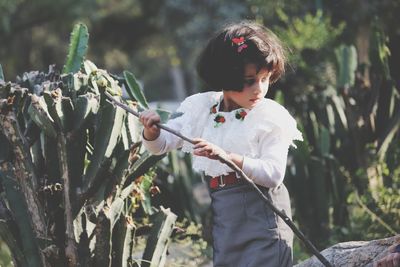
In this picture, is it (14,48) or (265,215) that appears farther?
(14,48)

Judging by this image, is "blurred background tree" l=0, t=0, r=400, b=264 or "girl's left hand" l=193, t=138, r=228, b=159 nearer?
"girl's left hand" l=193, t=138, r=228, b=159

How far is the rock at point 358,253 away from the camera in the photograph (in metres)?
3.52

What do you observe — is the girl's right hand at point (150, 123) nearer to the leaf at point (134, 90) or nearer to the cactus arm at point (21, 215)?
the cactus arm at point (21, 215)

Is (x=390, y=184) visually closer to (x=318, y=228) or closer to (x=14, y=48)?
(x=318, y=228)

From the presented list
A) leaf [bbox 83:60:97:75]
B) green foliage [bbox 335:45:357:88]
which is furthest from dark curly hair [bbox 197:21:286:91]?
green foliage [bbox 335:45:357:88]

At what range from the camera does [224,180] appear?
10.8 feet

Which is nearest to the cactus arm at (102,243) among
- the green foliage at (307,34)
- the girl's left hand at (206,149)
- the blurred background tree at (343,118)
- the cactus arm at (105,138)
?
the cactus arm at (105,138)

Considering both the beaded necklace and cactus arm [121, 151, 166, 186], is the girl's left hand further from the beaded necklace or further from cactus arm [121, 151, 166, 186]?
cactus arm [121, 151, 166, 186]

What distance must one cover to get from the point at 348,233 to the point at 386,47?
153cm

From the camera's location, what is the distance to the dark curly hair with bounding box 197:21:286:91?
3213mm

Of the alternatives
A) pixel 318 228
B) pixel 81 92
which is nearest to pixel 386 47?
pixel 318 228

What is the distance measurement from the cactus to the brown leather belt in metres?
0.68

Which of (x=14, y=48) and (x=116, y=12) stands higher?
(x=116, y=12)

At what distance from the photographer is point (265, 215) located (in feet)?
10.7
